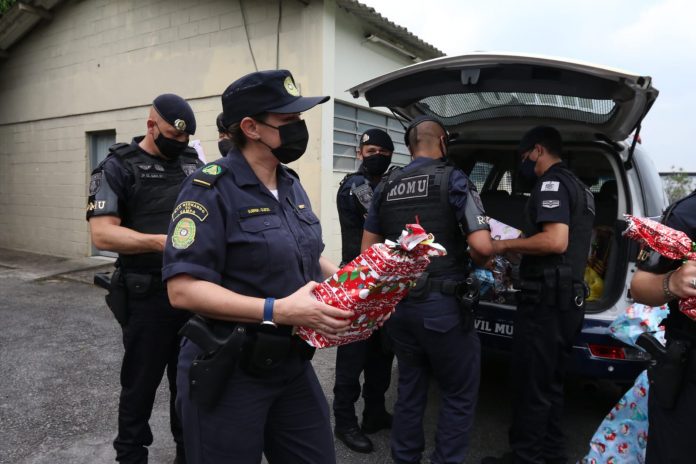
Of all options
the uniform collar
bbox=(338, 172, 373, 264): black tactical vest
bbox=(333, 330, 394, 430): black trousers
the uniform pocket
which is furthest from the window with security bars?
the uniform collar

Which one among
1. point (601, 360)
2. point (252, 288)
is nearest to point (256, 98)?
point (252, 288)

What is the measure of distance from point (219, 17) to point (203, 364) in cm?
674

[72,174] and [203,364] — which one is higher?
[72,174]

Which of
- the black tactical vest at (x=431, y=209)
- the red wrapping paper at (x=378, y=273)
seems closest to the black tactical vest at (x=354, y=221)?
the black tactical vest at (x=431, y=209)

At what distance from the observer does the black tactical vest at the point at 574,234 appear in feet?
9.20

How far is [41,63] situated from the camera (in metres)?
9.73

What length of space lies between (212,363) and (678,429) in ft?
4.88

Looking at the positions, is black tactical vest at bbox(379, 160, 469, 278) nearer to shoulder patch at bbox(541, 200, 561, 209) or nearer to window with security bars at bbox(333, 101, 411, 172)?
shoulder patch at bbox(541, 200, 561, 209)

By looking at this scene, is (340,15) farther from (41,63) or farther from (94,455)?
(41,63)

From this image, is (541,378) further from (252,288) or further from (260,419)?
(252,288)

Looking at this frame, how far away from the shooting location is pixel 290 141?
1782 mm

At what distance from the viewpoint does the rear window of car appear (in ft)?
10.2

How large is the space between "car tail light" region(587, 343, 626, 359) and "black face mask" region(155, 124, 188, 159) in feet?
8.57

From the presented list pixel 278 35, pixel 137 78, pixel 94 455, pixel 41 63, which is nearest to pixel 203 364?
pixel 94 455
